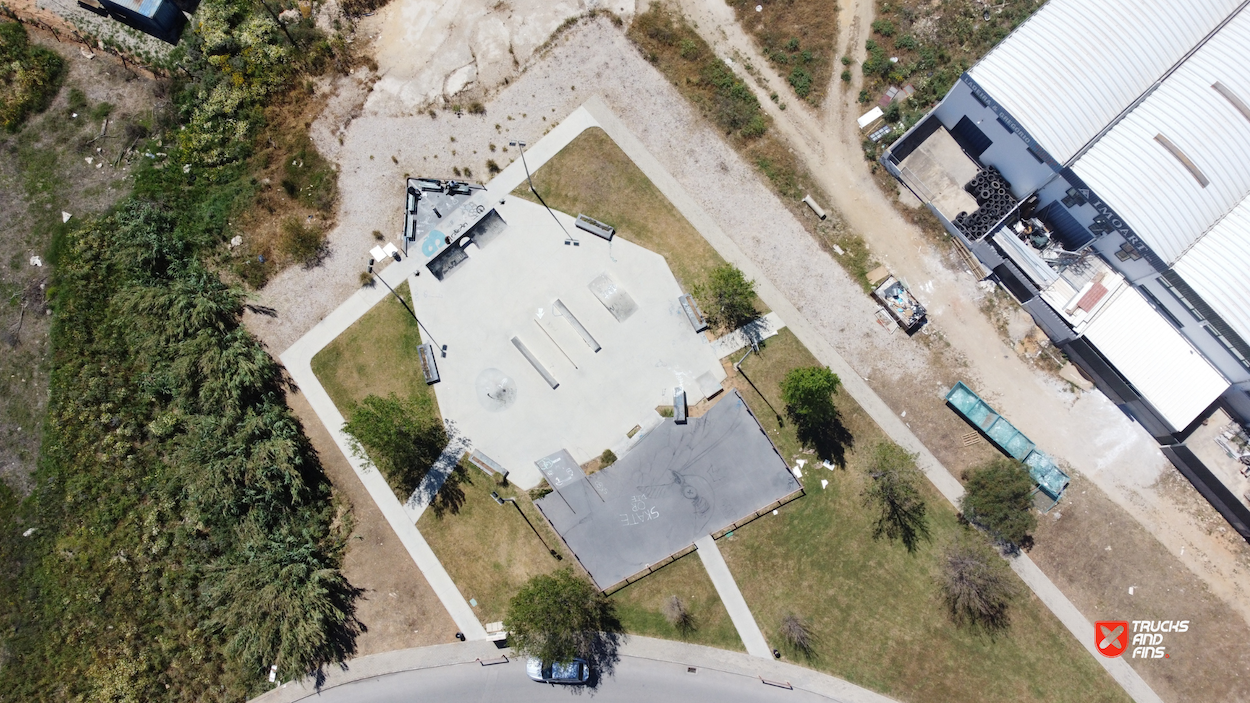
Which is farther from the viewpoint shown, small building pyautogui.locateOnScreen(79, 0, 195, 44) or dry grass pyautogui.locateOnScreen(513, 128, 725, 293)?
small building pyautogui.locateOnScreen(79, 0, 195, 44)

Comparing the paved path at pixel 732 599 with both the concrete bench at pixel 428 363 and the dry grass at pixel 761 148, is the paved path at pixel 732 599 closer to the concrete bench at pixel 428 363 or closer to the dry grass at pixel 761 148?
the dry grass at pixel 761 148

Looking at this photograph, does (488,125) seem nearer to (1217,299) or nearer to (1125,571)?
(1217,299)

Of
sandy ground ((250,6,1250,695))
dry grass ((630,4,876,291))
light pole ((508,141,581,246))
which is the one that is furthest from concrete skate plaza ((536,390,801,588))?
light pole ((508,141,581,246))

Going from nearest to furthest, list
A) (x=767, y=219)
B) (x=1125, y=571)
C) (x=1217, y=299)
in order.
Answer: (x=1217, y=299)
(x=1125, y=571)
(x=767, y=219)

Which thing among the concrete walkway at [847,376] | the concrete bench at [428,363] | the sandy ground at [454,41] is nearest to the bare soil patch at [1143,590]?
the concrete walkway at [847,376]

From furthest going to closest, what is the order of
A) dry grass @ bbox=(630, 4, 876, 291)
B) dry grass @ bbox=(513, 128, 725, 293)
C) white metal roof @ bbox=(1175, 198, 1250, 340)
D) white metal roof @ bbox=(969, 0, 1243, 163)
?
dry grass @ bbox=(513, 128, 725, 293) → dry grass @ bbox=(630, 4, 876, 291) → white metal roof @ bbox=(969, 0, 1243, 163) → white metal roof @ bbox=(1175, 198, 1250, 340)

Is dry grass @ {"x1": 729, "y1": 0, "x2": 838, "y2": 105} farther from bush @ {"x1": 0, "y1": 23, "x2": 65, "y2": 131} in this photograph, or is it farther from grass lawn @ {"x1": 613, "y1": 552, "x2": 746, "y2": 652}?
bush @ {"x1": 0, "y1": 23, "x2": 65, "y2": 131}

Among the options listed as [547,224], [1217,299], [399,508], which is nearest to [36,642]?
[399,508]
